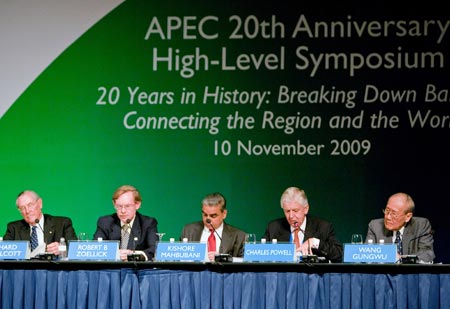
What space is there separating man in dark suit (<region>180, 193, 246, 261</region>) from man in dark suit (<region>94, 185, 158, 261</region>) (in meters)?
0.25

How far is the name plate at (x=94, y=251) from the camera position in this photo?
5.95 m

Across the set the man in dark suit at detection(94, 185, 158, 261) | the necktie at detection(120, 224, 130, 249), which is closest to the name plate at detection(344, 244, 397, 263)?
the man in dark suit at detection(94, 185, 158, 261)

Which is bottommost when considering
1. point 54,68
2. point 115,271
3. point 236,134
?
point 115,271

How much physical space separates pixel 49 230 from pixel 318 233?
1920 millimetres

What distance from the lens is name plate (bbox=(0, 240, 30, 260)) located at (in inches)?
238

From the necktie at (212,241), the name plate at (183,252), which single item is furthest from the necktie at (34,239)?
the name plate at (183,252)

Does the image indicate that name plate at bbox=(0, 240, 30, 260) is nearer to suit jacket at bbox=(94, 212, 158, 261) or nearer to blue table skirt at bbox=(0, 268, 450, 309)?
blue table skirt at bbox=(0, 268, 450, 309)

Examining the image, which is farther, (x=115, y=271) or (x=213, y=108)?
(x=213, y=108)

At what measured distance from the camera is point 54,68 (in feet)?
27.6

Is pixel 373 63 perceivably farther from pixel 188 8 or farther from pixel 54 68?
pixel 54 68

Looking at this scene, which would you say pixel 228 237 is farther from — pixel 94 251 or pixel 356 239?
pixel 94 251

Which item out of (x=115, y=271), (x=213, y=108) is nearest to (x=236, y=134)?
(x=213, y=108)

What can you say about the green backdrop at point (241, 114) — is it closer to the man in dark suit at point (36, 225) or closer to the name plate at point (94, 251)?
the man in dark suit at point (36, 225)

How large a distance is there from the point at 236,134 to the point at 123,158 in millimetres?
948
